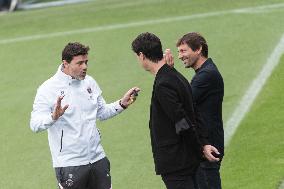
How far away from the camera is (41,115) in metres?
8.31

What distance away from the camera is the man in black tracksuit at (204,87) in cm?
836

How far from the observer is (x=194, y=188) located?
771 centimetres

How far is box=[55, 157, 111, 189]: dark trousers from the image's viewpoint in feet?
27.8

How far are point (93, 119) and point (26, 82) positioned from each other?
268 inches

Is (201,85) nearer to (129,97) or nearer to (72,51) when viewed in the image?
(129,97)

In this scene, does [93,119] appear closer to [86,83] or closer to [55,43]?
[86,83]

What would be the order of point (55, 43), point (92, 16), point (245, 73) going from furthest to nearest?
point (92, 16) < point (55, 43) < point (245, 73)

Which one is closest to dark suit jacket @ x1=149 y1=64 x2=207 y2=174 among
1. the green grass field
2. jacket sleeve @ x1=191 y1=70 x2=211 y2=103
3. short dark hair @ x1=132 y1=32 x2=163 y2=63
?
Result: short dark hair @ x1=132 y1=32 x2=163 y2=63

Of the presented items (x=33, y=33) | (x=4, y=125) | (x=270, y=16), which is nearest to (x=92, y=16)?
(x=33, y=33)

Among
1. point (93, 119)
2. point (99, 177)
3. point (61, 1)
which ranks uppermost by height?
point (93, 119)

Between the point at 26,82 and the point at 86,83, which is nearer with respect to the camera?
the point at 86,83

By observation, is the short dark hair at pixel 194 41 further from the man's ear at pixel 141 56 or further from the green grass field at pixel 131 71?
the green grass field at pixel 131 71

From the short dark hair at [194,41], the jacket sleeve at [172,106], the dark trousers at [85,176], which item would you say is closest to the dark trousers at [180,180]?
the jacket sleeve at [172,106]

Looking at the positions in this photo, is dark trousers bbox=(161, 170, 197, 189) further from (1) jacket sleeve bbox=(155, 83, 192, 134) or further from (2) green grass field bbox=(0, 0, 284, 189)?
(2) green grass field bbox=(0, 0, 284, 189)
